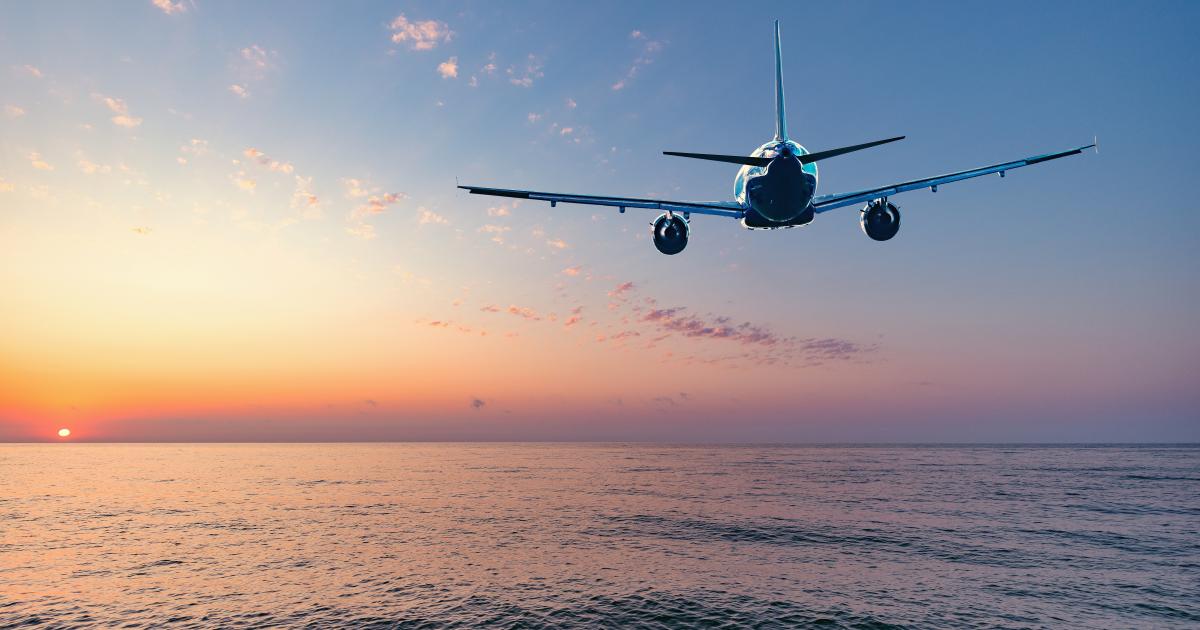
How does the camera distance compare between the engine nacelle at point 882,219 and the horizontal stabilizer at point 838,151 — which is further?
the engine nacelle at point 882,219

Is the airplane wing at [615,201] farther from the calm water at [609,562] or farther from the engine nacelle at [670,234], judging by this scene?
the calm water at [609,562]

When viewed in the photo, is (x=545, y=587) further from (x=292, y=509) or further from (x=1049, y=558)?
(x=292, y=509)

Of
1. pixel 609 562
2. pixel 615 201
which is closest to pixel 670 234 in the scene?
pixel 615 201

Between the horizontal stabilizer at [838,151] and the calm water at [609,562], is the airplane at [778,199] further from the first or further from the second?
the calm water at [609,562]

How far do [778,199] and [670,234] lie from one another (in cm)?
593

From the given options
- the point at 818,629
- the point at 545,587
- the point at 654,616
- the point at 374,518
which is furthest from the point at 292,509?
the point at 818,629

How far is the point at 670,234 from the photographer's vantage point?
3128 centimetres

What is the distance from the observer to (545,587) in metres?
28.5

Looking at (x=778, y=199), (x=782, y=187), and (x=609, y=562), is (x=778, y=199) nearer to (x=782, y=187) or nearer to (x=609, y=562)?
(x=782, y=187)

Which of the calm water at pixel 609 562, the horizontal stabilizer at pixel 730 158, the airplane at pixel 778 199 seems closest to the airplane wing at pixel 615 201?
the airplane at pixel 778 199

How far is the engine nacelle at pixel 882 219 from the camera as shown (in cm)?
2981

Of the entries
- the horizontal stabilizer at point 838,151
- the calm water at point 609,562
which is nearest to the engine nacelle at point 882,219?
the horizontal stabilizer at point 838,151

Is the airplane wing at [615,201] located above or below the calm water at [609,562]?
above

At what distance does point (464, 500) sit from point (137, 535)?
97.9 feet
